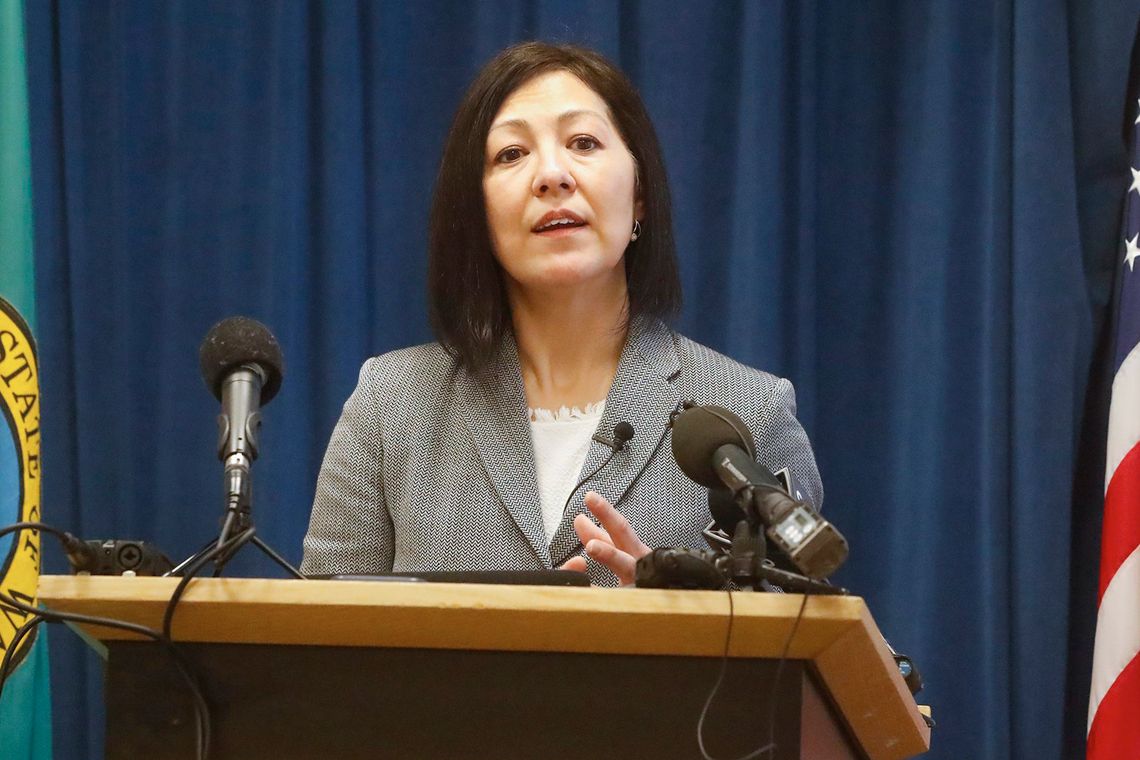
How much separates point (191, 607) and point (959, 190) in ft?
7.31

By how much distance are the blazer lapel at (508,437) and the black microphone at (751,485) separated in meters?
0.66

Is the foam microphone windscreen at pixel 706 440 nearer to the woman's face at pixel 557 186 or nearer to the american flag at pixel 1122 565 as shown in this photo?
the woman's face at pixel 557 186

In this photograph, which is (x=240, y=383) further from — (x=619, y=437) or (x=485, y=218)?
(x=485, y=218)

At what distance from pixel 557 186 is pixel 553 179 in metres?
0.01

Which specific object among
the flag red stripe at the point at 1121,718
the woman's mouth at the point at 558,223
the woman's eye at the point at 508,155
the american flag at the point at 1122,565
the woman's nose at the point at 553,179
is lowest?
the flag red stripe at the point at 1121,718

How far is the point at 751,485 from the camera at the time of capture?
113 cm

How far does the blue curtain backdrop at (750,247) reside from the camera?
279 centimetres

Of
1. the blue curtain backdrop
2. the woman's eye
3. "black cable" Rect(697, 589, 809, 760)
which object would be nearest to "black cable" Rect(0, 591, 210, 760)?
"black cable" Rect(697, 589, 809, 760)

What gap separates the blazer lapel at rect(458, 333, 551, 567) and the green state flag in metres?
0.92

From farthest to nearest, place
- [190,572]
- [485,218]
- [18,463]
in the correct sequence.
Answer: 1. [18,463]
2. [485,218]
3. [190,572]

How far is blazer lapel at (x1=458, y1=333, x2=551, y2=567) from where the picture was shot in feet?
6.26

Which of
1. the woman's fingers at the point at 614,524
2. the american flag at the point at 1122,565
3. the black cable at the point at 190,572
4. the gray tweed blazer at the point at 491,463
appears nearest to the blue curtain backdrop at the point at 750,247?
the american flag at the point at 1122,565

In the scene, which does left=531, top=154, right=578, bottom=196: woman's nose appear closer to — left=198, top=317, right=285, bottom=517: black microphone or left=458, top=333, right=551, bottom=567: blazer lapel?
left=458, top=333, right=551, bottom=567: blazer lapel

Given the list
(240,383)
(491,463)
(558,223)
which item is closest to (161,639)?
(240,383)
